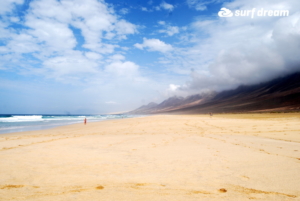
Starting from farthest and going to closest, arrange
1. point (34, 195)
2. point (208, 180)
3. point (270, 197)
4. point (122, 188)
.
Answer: point (208, 180), point (122, 188), point (34, 195), point (270, 197)

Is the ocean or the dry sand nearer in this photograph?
the dry sand

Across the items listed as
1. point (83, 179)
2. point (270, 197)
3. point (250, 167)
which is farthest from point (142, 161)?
point (270, 197)

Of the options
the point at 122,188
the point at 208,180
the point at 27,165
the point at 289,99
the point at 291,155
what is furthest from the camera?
the point at 289,99

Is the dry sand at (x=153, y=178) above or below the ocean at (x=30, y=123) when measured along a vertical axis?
above

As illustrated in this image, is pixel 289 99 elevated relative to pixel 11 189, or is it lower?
elevated

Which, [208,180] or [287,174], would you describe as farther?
[287,174]

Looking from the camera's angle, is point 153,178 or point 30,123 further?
point 30,123

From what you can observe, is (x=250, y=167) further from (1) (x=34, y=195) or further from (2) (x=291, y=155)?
(1) (x=34, y=195)

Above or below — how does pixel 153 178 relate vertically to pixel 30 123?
above

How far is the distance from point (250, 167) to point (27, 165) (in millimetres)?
6469

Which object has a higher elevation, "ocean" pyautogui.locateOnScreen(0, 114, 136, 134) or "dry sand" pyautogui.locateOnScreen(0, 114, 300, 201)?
"dry sand" pyautogui.locateOnScreen(0, 114, 300, 201)

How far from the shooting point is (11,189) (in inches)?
143

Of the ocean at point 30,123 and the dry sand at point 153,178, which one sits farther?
the ocean at point 30,123

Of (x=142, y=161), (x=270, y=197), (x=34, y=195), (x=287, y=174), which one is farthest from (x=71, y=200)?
(x=287, y=174)
